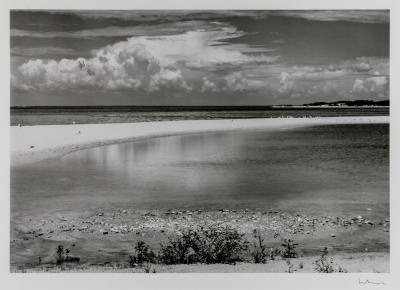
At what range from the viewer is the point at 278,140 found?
1250 centimetres

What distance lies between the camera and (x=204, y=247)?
8.05 metres

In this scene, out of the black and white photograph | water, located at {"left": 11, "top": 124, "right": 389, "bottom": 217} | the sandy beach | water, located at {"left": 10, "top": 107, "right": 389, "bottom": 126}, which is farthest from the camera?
water, located at {"left": 10, "top": 107, "right": 389, "bottom": 126}

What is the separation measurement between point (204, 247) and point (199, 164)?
7.33ft

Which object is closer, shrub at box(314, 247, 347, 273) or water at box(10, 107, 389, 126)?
shrub at box(314, 247, 347, 273)

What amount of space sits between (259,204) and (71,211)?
293 cm

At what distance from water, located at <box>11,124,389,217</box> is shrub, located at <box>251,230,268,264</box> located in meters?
0.58

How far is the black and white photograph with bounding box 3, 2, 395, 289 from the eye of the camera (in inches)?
319

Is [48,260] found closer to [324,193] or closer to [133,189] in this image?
[133,189]

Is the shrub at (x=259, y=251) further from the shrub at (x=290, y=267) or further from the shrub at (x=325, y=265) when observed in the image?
the shrub at (x=325, y=265)

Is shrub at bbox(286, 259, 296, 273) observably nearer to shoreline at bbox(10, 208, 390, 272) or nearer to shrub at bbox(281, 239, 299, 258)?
shoreline at bbox(10, 208, 390, 272)

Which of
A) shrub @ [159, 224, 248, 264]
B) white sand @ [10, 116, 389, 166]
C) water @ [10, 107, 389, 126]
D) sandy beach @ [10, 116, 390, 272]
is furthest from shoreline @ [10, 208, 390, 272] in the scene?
water @ [10, 107, 389, 126]

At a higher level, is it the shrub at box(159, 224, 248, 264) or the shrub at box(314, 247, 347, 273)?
the shrub at box(159, 224, 248, 264)

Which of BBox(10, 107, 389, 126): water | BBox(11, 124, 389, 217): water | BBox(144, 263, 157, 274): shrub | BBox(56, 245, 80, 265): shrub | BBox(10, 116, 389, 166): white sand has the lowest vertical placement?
BBox(144, 263, 157, 274): shrub
